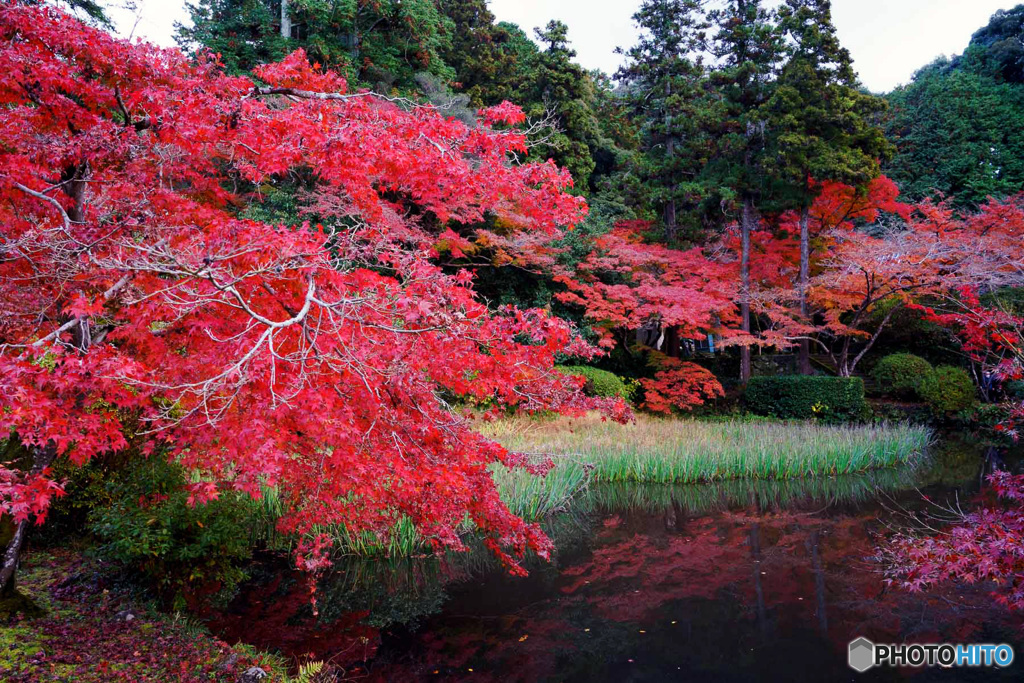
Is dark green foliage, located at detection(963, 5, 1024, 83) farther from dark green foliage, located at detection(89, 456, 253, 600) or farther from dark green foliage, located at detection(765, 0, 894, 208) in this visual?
dark green foliage, located at detection(89, 456, 253, 600)

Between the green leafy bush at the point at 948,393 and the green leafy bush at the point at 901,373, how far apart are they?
29cm

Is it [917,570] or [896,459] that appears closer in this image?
[917,570]

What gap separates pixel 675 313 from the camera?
11695mm

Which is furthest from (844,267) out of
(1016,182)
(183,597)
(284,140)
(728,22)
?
(183,597)

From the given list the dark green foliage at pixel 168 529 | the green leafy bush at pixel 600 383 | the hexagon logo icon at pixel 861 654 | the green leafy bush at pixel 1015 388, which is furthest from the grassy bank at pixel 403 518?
the green leafy bush at pixel 1015 388

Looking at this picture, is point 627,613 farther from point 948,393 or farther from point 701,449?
point 948,393

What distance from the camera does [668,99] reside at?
46.2 feet

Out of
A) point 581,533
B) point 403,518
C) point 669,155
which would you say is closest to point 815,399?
point 669,155

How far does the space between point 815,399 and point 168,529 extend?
12056 mm

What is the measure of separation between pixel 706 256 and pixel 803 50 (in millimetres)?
4825

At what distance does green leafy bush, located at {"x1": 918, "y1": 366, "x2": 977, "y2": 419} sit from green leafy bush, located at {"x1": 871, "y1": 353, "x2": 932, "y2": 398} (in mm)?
294

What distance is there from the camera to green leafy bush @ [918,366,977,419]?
512 inches

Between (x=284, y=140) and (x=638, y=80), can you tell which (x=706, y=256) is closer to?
(x=638, y=80)

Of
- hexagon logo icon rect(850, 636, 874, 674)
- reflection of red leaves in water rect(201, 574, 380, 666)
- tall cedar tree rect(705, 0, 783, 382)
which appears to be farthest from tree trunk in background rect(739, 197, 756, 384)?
reflection of red leaves in water rect(201, 574, 380, 666)
